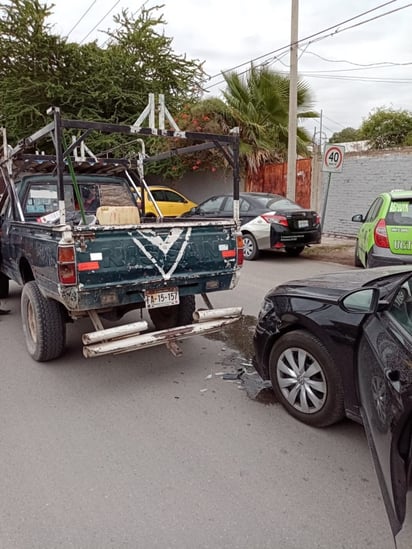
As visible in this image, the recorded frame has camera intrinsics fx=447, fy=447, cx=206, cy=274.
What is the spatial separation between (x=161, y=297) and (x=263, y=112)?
13796 mm

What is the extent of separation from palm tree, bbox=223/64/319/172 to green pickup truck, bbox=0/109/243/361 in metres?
11.2

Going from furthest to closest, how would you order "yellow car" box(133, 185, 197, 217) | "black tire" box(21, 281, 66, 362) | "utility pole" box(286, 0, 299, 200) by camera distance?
1. "yellow car" box(133, 185, 197, 217)
2. "utility pole" box(286, 0, 299, 200)
3. "black tire" box(21, 281, 66, 362)

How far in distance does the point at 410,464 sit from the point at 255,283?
20.6 feet

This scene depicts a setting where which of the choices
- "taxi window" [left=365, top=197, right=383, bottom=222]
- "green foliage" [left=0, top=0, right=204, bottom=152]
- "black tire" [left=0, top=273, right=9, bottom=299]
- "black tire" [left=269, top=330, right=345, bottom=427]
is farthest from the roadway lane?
"green foliage" [left=0, top=0, right=204, bottom=152]

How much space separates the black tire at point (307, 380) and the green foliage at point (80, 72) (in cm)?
1634

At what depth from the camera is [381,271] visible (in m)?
3.54

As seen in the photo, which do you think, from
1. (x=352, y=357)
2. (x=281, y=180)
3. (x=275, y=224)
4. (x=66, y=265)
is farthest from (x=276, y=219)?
(x=352, y=357)

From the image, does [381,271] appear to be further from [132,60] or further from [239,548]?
[132,60]

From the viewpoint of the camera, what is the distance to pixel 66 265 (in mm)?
3547

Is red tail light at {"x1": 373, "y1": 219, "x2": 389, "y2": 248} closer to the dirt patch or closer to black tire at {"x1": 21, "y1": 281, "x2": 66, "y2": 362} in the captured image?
the dirt patch

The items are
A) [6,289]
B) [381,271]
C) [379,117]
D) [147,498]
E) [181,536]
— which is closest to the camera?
[181,536]

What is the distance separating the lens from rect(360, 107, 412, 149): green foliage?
2333 centimetres

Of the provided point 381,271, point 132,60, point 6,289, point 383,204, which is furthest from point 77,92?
point 381,271

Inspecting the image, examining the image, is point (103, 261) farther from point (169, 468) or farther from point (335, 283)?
point (335, 283)
